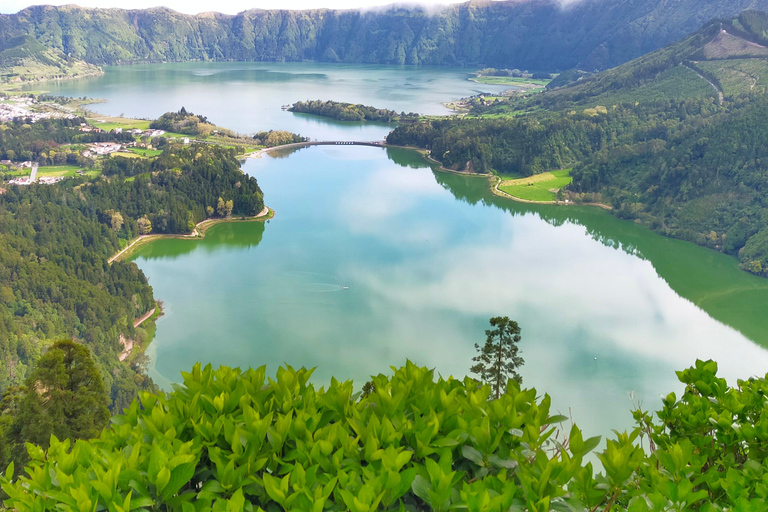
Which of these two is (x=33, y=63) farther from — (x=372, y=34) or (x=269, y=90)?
(x=372, y=34)

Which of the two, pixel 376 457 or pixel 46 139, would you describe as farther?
pixel 46 139

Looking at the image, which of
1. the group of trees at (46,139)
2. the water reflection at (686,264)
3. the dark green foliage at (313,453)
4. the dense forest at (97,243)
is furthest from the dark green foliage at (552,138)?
the dark green foliage at (313,453)

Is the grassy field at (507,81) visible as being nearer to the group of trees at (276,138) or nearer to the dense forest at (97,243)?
the group of trees at (276,138)

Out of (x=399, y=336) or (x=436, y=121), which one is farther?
(x=436, y=121)

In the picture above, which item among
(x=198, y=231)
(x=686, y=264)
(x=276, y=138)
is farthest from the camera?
(x=276, y=138)

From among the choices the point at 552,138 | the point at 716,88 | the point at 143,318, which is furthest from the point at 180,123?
the point at 716,88

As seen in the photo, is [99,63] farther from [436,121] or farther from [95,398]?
[95,398]

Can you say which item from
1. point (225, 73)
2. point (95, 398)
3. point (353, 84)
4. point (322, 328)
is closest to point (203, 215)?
point (322, 328)

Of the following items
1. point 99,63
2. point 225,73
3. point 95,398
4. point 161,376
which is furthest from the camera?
point 99,63
